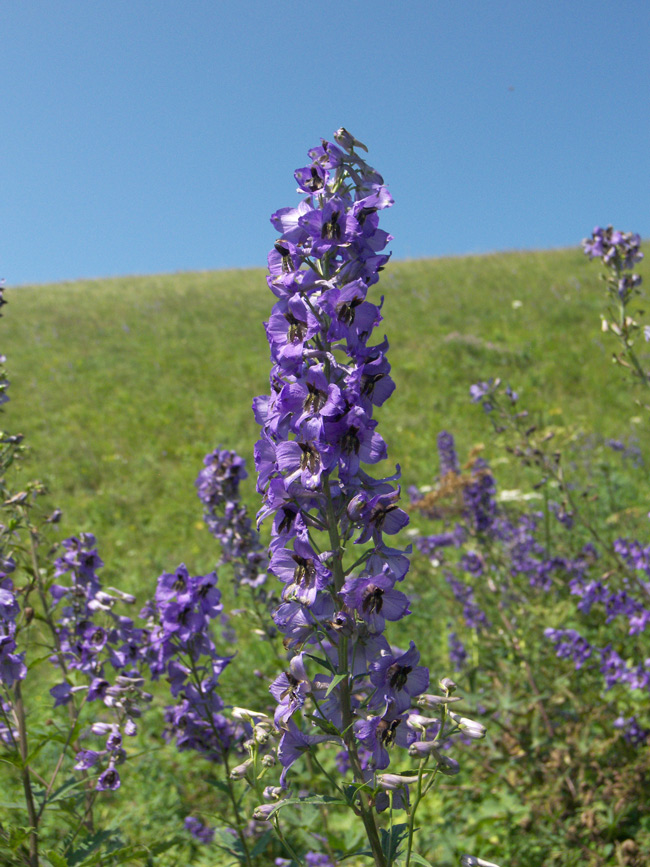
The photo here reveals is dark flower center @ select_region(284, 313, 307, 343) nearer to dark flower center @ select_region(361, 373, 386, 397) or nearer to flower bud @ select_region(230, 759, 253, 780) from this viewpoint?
dark flower center @ select_region(361, 373, 386, 397)

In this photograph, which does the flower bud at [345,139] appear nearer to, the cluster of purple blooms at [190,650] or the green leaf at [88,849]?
the cluster of purple blooms at [190,650]

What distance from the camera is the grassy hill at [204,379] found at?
33.9 ft

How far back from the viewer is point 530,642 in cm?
477

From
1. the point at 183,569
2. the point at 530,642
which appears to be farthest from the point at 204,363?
the point at 183,569

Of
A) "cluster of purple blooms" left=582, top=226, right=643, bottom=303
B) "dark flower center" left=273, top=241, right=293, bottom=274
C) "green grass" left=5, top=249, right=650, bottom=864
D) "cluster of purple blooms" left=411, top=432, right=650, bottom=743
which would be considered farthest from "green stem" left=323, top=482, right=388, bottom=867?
"cluster of purple blooms" left=582, top=226, right=643, bottom=303

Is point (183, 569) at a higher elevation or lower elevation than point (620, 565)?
higher

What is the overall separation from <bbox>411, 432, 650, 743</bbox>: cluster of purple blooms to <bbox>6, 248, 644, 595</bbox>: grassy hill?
4.21 ft

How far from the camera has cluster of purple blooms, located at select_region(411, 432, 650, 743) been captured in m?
4.06

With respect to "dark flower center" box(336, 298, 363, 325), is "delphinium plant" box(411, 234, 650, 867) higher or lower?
lower

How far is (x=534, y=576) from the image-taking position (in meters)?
5.33

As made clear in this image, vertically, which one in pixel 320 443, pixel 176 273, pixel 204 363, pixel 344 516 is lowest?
pixel 344 516

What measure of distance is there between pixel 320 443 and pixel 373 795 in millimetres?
908

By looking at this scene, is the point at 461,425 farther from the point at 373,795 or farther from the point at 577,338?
the point at 373,795

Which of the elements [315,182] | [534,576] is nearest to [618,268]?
[534,576]
